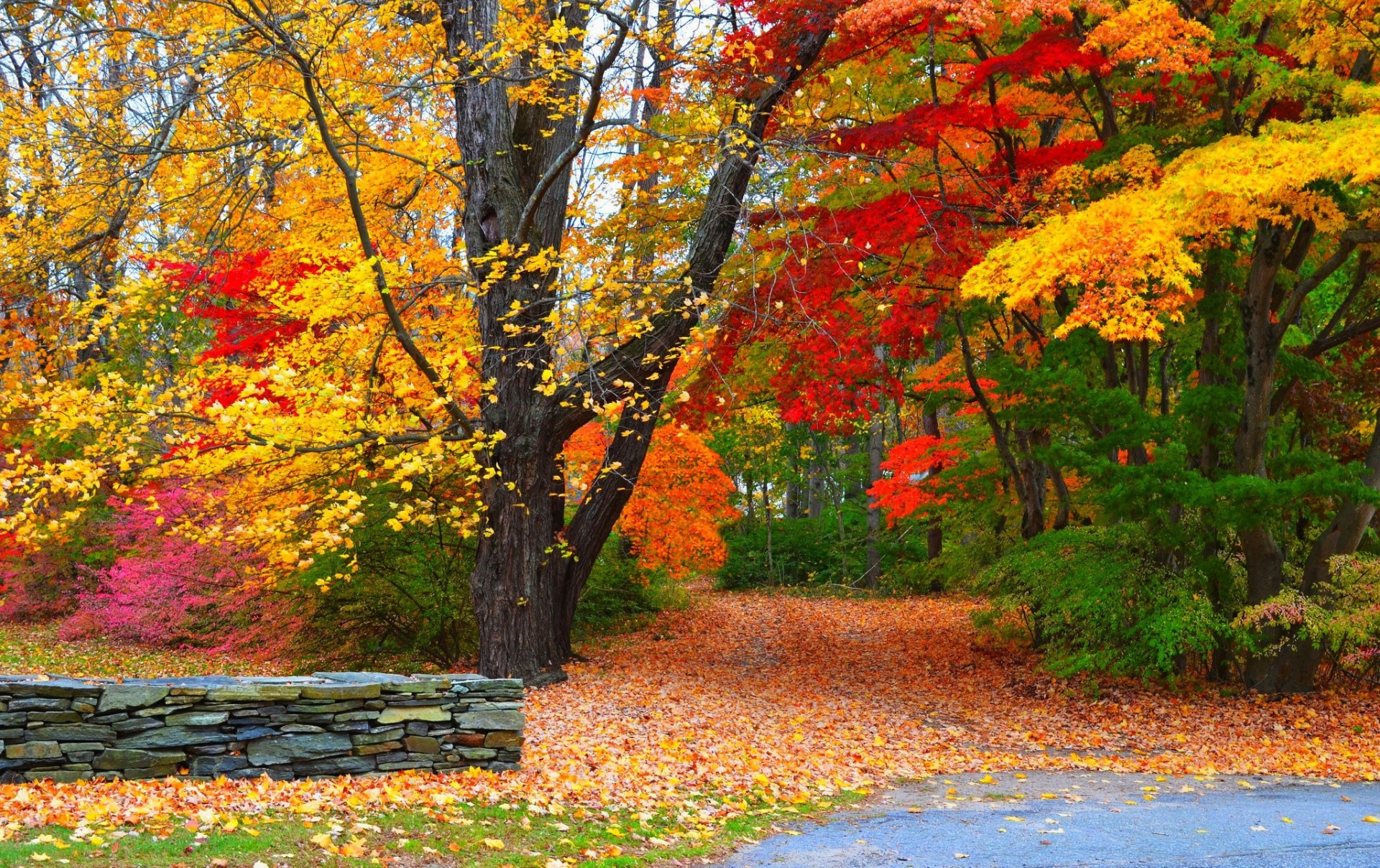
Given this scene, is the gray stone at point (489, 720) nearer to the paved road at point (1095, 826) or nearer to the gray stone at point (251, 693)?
the gray stone at point (251, 693)

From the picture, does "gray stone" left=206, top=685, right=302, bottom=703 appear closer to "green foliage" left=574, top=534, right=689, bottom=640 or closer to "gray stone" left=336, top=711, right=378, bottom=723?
"gray stone" left=336, top=711, right=378, bottom=723

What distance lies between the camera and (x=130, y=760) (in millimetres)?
5887

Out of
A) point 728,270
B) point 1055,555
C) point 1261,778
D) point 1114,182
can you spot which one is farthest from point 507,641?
point 1114,182

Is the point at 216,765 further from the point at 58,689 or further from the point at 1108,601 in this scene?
the point at 1108,601

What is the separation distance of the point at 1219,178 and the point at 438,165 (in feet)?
22.1

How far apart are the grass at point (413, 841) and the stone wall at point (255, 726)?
917mm

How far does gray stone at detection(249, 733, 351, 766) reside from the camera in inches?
241

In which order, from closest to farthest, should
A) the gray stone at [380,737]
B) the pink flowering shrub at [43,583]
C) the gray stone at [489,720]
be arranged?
the gray stone at [380,737] < the gray stone at [489,720] < the pink flowering shrub at [43,583]

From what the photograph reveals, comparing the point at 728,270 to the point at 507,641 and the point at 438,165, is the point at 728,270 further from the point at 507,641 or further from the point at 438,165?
the point at 507,641

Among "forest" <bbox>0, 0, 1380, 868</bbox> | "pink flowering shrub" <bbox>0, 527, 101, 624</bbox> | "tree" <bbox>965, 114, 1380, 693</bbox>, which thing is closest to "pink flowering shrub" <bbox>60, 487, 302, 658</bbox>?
"forest" <bbox>0, 0, 1380, 868</bbox>

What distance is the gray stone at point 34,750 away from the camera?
5.70 meters

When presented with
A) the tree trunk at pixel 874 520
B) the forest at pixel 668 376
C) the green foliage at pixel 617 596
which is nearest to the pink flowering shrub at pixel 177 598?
the forest at pixel 668 376

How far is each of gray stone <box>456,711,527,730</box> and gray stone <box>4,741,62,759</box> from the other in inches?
86.3

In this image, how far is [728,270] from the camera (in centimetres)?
1136
